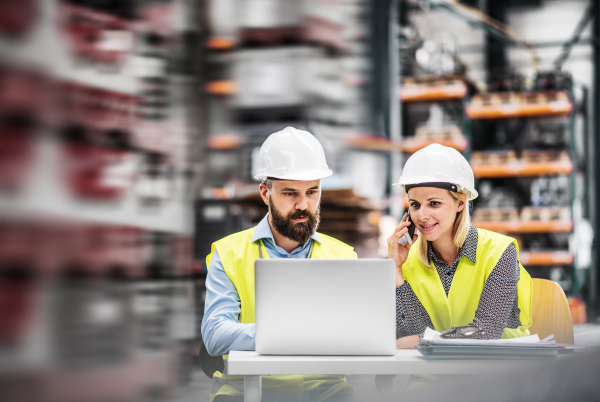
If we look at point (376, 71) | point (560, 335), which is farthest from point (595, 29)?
point (560, 335)

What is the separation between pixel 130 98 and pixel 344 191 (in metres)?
2.97

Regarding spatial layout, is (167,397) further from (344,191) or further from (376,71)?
(376,71)

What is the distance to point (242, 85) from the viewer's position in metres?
4.35

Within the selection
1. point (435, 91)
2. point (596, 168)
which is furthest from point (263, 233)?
point (596, 168)

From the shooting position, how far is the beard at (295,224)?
214 centimetres

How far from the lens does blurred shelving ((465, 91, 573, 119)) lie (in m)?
7.63

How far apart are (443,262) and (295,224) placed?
0.54 metres

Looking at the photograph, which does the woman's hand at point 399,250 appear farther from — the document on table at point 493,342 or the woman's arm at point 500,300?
the document on table at point 493,342

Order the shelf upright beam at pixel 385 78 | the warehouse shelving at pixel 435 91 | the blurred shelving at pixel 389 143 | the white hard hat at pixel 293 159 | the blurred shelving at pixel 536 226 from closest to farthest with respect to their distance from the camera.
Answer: the white hard hat at pixel 293 159 → the blurred shelving at pixel 389 143 → the shelf upright beam at pixel 385 78 → the warehouse shelving at pixel 435 91 → the blurred shelving at pixel 536 226

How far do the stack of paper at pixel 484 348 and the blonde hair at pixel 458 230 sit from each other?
679mm

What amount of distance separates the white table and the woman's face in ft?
2.32

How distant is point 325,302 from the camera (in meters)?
1.48

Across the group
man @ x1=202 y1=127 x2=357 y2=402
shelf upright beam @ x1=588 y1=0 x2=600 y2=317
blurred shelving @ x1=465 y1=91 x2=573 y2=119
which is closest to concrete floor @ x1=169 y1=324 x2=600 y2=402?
man @ x1=202 y1=127 x2=357 y2=402

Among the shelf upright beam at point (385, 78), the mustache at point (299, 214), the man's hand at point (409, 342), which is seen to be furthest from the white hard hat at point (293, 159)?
the shelf upright beam at point (385, 78)
